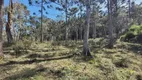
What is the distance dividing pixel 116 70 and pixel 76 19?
2688cm

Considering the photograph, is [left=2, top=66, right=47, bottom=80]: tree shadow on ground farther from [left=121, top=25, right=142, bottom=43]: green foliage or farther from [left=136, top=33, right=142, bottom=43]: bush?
[left=121, top=25, right=142, bottom=43]: green foliage

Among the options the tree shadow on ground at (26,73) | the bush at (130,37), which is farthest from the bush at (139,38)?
the tree shadow on ground at (26,73)

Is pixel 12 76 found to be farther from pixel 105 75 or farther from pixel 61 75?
pixel 105 75

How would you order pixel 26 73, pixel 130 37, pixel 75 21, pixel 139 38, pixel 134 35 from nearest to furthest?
pixel 26 73, pixel 139 38, pixel 134 35, pixel 130 37, pixel 75 21

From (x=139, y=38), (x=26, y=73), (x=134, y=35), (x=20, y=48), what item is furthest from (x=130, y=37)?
(x=26, y=73)

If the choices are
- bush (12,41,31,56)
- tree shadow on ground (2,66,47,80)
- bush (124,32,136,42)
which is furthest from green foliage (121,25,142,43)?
tree shadow on ground (2,66,47,80)

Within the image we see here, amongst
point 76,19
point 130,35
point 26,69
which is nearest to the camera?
point 26,69

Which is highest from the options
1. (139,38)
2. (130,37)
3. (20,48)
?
(130,37)

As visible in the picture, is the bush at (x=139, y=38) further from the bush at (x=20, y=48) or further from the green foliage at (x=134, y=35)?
the bush at (x=20, y=48)

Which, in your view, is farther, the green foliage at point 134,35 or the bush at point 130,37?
the bush at point 130,37

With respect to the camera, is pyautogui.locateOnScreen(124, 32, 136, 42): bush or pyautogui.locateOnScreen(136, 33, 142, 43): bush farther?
pyautogui.locateOnScreen(124, 32, 136, 42): bush

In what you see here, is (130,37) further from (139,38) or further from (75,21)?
(75,21)

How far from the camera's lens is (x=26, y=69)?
7.33 metres

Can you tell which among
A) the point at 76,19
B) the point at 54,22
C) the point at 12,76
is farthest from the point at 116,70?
the point at 54,22
